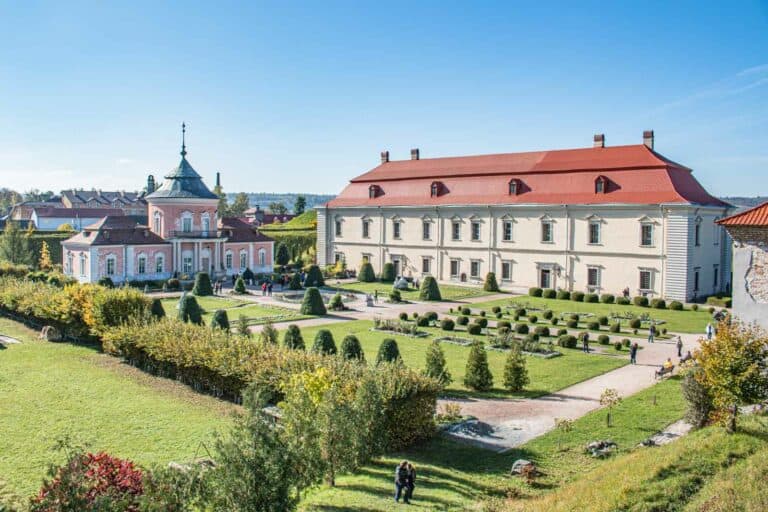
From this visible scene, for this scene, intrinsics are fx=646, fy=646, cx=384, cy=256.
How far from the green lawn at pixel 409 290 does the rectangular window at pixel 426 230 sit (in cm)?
421

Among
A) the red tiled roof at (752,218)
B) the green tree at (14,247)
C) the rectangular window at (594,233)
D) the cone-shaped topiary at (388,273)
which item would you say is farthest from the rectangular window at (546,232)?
the green tree at (14,247)

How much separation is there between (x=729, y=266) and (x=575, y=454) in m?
34.5

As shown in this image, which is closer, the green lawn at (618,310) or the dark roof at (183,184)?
the green lawn at (618,310)

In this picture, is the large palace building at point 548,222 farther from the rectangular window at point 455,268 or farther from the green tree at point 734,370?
the green tree at point 734,370

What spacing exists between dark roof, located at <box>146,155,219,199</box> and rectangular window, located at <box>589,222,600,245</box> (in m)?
28.3

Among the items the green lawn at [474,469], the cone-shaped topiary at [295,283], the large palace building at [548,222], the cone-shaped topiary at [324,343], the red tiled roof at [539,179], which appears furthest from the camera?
the cone-shaped topiary at [295,283]

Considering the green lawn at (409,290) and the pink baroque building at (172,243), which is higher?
the pink baroque building at (172,243)

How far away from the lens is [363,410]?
13.2 m

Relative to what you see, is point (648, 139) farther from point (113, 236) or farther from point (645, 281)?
point (113, 236)

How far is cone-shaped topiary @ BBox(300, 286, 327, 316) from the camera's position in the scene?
34750mm

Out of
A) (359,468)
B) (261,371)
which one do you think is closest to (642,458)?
(359,468)

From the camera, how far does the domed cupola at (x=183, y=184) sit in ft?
161

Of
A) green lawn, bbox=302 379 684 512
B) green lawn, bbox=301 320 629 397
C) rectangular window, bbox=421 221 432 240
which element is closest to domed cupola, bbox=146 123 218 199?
rectangular window, bbox=421 221 432 240

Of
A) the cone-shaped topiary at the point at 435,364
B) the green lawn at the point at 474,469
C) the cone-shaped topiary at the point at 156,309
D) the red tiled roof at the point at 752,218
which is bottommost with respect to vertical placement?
the green lawn at the point at 474,469
